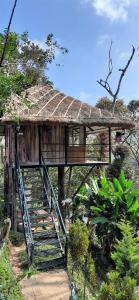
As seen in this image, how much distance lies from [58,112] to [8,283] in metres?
6.02

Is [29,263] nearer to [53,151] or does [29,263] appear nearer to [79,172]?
[53,151]

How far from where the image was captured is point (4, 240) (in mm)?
10727

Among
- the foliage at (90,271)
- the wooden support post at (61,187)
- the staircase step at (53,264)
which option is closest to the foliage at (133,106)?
the wooden support post at (61,187)

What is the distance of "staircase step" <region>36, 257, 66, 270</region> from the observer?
32.8ft

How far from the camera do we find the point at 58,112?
12.6 m

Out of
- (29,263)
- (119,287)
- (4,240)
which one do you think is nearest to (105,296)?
→ (119,287)

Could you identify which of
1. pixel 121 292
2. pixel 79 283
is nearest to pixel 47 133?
pixel 79 283

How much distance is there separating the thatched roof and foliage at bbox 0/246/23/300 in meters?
4.08

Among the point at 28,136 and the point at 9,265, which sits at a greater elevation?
the point at 28,136

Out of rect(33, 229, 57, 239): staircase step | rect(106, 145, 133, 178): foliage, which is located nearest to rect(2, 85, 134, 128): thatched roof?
rect(33, 229, 57, 239): staircase step

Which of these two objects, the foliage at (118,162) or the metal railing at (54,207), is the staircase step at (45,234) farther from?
the foliage at (118,162)

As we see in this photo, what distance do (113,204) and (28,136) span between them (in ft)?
11.7

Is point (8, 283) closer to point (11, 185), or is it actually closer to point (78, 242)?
point (78, 242)

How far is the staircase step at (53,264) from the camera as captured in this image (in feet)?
32.8
